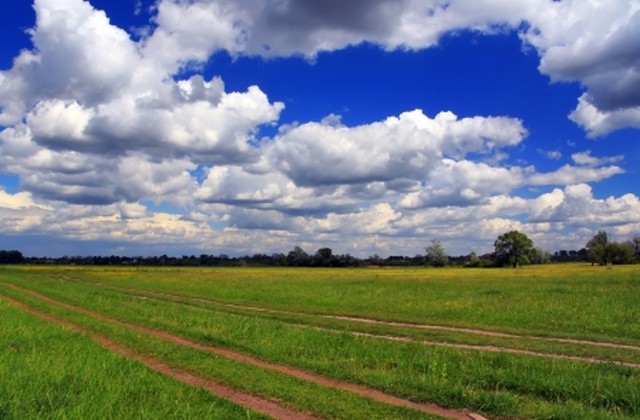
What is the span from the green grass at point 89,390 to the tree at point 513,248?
384 ft

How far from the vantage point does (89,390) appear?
380 inches

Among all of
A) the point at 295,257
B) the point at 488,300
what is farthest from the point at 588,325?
the point at 295,257

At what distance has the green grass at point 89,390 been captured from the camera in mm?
8344

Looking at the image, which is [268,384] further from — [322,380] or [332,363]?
[332,363]

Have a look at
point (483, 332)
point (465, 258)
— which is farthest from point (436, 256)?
point (483, 332)

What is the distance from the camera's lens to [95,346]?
47.4ft

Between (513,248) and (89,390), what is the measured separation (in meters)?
121

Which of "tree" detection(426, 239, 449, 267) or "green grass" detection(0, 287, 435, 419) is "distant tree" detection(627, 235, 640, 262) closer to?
"tree" detection(426, 239, 449, 267)

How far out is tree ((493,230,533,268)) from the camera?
120 meters

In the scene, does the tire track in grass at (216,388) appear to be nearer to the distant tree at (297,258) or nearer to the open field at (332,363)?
the open field at (332,363)

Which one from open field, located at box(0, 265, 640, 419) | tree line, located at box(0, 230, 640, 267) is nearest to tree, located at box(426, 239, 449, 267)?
tree line, located at box(0, 230, 640, 267)

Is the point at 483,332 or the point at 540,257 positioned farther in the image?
the point at 540,257

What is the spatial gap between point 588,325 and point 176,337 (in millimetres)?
15265

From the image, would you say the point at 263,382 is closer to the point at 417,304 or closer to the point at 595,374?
the point at 595,374
